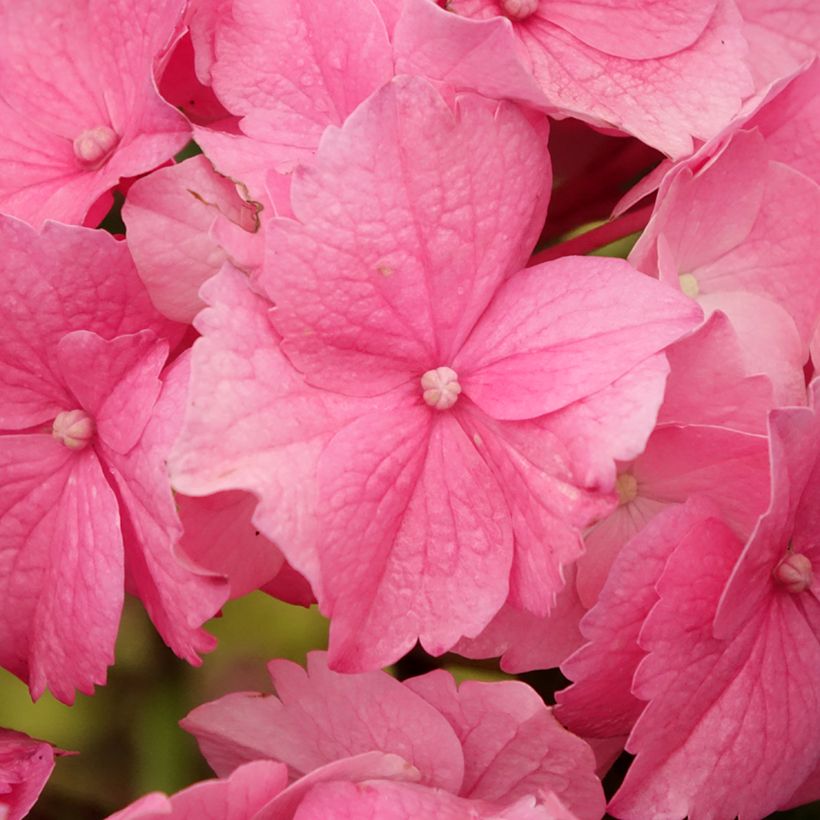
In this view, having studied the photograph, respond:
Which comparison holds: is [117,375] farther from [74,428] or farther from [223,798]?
[223,798]

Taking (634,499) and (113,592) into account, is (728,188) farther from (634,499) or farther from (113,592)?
(113,592)

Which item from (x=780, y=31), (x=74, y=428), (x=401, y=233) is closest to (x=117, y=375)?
(x=74, y=428)

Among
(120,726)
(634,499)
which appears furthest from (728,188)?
(120,726)

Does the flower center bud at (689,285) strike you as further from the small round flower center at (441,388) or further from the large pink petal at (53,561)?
the large pink petal at (53,561)

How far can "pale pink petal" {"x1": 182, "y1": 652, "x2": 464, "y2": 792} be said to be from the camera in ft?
1.79

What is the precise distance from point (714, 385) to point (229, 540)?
21cm

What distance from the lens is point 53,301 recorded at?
52cm

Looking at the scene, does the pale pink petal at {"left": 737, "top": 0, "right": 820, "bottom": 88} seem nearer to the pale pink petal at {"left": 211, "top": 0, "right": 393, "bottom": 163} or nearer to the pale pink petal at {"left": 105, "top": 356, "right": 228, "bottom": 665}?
the pale pink petal at {"left": 211, "top": 0, "right": 393, "bottom": 163}

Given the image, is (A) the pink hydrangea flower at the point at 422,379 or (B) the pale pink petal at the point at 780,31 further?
(B) the pale pink petal at the point at 780,31

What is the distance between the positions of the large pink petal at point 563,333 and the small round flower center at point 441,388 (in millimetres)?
11

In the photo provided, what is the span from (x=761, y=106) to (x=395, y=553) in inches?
9.8

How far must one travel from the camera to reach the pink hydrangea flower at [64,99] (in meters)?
0.55

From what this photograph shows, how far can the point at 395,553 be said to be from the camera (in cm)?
50

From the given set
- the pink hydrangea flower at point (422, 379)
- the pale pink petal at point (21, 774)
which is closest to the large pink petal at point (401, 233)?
the pink hydrangea flower at point (422, 379)
